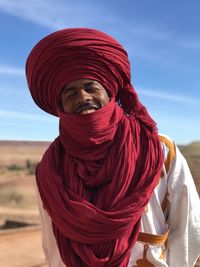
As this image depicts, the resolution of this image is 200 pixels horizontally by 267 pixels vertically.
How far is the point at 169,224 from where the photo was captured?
2.47 meters

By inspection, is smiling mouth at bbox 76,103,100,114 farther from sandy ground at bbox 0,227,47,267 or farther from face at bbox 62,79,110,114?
sandy ground at bbox 0,227,47,267

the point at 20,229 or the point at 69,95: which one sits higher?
the point at 69,95

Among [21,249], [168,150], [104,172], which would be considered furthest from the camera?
[21,249]

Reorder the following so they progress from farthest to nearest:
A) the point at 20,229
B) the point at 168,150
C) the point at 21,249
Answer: the point at 20,229
the point at 21,249
the point at 168,150

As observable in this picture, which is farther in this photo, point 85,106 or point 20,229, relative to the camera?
point 20,229

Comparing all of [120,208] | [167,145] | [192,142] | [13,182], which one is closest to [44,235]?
[120,208]

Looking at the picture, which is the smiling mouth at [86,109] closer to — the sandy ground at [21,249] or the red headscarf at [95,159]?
the red headscarf at [95,159]

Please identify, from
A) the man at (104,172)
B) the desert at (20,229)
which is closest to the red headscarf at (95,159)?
the man at (104,172)

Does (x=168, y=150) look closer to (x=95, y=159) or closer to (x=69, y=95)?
(x=95, y=159)

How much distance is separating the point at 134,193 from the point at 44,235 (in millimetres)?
536

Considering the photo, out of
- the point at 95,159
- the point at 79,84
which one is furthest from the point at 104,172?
the point at 79,84

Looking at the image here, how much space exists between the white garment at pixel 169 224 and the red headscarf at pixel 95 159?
0.28 ft

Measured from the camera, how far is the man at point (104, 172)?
7.32ft

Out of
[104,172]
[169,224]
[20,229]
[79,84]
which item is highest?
[79,84]
